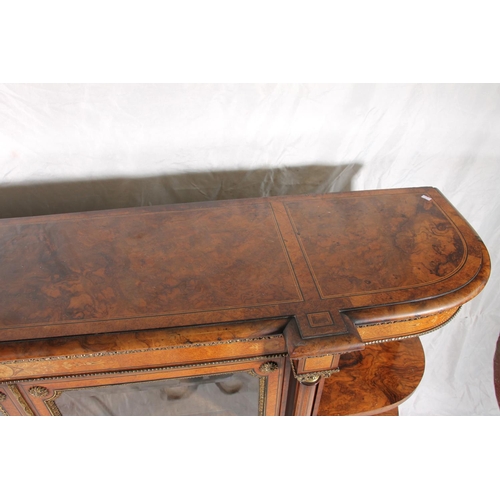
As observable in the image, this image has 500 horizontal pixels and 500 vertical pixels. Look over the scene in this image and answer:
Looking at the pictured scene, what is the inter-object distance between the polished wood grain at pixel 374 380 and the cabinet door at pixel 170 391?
0.21 meters

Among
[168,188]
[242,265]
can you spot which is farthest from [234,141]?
[242,265]

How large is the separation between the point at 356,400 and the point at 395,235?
0.49 metres

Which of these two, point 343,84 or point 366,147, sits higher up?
point 343,84

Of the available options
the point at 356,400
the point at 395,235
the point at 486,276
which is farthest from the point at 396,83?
the point at 356,400

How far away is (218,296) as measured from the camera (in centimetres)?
83

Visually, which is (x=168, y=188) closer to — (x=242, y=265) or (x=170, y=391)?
(x=242, y=265)

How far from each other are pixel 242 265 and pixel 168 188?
393 mm

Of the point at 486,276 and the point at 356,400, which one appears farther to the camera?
the point at 356,400

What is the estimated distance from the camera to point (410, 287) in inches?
33.7

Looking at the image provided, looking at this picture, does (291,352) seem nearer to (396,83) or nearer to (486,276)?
(486,276)

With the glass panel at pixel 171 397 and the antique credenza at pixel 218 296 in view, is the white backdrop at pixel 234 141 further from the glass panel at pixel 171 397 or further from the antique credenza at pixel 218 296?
the glass panel at pixel 171 397

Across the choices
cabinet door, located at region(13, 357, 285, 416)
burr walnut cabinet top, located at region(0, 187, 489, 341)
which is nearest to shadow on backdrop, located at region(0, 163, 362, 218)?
burr walnut cabinet top, located at region(0, 187, 489, 341)

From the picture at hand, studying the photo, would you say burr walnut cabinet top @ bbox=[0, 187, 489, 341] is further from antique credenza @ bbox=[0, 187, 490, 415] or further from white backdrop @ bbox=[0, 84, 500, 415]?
white backdrop @ bbox=[0, 84, 500, 415]

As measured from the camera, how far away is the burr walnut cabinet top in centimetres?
80
